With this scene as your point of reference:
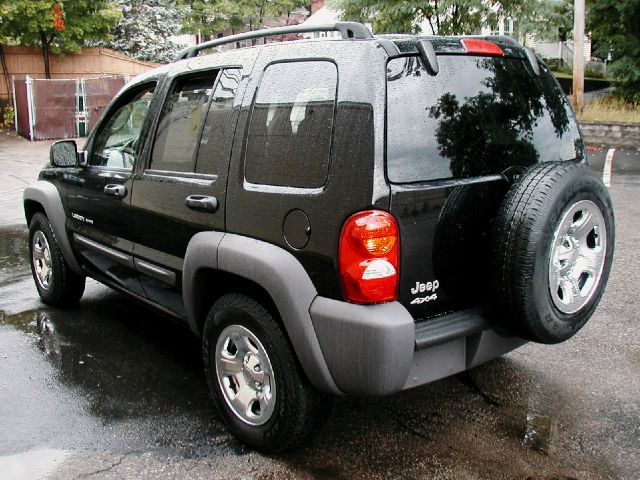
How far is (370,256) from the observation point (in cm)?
268

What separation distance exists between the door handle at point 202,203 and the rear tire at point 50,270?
6.80 ft

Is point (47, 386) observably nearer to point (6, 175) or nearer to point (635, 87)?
point (6, 175)

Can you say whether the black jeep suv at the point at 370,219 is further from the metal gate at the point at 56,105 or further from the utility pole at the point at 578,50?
the metal gate at the point at 56,105

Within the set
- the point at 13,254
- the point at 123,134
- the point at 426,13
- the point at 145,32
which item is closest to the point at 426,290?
the point at 123,134

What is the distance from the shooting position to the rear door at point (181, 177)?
3.39 meters

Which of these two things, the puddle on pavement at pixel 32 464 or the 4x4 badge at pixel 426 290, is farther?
the puddle on pavement at pixel 32 464

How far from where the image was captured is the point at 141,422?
3.56 metres

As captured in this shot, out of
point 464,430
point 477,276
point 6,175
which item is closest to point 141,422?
point 464,430

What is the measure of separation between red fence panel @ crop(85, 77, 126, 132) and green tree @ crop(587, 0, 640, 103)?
14.0m

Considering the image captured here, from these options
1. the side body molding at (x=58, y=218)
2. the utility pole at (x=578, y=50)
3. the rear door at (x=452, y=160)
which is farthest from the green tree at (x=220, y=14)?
the rear door at (x=452, y=160)

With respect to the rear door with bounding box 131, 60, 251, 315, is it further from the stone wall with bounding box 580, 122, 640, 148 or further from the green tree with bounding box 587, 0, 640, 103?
the green tree with bounding box 587, 0, 640, 103

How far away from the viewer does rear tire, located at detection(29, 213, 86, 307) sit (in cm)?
514

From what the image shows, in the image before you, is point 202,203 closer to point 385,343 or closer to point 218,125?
point 218,125

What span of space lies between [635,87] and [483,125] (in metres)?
17.6
